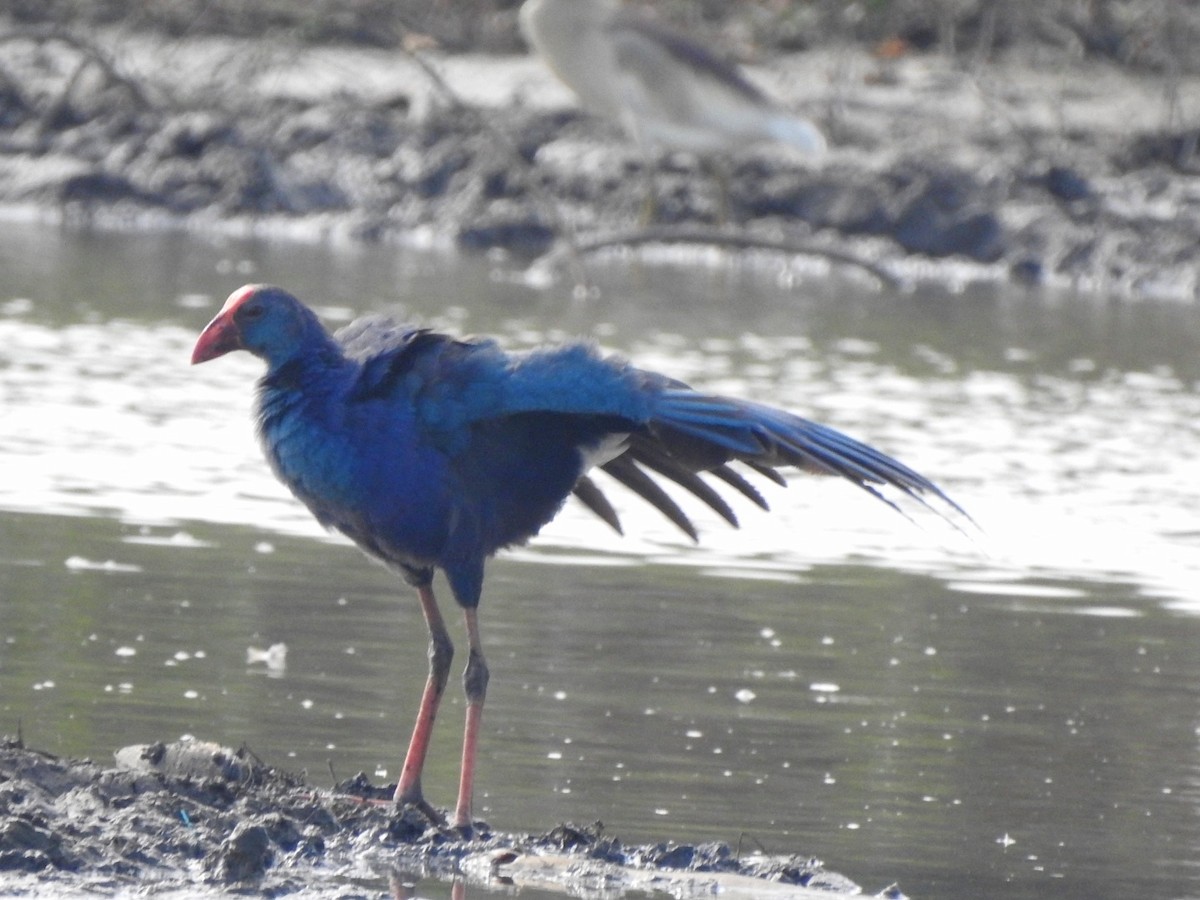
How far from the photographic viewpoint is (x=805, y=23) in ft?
74.6

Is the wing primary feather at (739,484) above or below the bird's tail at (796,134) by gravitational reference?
below

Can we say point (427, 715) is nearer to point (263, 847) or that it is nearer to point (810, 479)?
point (263, 847)

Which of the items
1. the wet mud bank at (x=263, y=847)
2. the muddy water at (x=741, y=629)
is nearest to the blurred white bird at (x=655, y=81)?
the muddy water at (x=741, y=629)

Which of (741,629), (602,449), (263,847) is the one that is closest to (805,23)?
(741,629)

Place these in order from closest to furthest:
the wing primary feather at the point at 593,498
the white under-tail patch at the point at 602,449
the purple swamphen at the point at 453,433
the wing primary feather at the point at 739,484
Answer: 1. the purple swamphen at the point at 453,433
2. the white under-tail patch at the point at 602,449
3. the wing primary feather at the point at 739,484
4. the wing primary feather at the point at 593,498

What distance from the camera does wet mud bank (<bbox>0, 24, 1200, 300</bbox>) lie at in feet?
62.5

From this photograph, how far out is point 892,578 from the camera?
28.1 feet

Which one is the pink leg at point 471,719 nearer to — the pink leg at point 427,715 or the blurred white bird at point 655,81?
the pink leg at point 427,715

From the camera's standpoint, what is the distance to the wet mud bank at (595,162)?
19.1 metres

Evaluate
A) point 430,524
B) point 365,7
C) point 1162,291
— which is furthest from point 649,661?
point 365,7

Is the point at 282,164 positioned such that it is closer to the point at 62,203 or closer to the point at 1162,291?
the point at 62,203

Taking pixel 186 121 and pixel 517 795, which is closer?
pixel 517 795

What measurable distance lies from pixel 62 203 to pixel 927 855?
616 inches

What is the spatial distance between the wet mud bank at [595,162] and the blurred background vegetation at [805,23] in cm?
22
